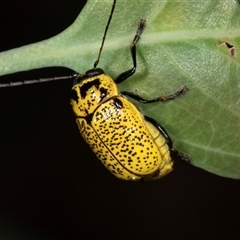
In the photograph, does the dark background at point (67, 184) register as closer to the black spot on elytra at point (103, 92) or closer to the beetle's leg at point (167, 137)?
the black spot on elytra at point (103, 92)

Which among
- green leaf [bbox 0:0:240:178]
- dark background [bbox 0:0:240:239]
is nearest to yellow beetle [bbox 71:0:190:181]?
green leaf [bbox 0:0:240:178]

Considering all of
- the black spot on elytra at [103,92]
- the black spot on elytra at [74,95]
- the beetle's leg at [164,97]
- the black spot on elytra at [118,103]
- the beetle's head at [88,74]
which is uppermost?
the beetle's head at [88,74]

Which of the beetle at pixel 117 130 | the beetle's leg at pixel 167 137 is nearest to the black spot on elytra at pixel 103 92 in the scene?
the beetle at pixel 117 130

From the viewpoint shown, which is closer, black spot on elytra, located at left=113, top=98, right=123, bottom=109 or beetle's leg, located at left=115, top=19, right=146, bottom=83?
beetle's leg, located at left=115, top=19, right=146, bottom=83

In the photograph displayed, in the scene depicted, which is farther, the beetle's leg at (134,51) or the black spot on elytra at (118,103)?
the black spot on elytra at (118,103)

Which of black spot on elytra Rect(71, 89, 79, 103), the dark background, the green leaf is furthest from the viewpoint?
the dark background

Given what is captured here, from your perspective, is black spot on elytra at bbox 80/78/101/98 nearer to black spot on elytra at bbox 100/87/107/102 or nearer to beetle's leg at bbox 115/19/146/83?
black spot on elytra at bbox 100/87/107/102

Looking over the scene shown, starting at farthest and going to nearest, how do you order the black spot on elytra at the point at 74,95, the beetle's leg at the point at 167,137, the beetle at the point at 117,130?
the black spot on elytra at the point at 74,95 → the beetle at the point at 117,130 → the beetle's leg at the point at 167,137

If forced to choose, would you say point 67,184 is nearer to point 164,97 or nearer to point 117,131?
point 117,131

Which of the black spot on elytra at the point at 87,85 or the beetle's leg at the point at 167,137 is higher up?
the black spot on elytra at the point at 87,85
